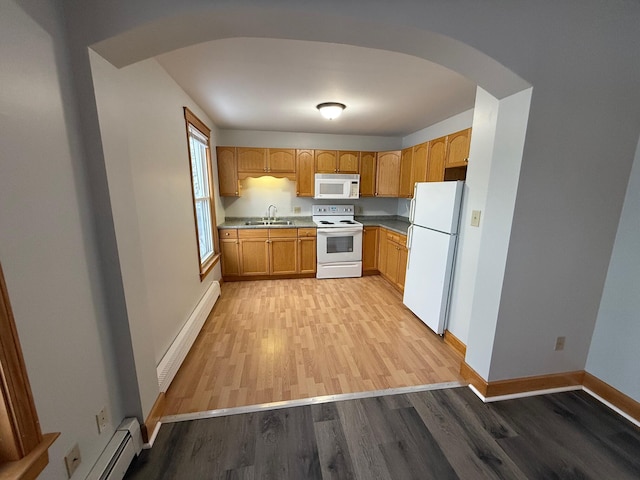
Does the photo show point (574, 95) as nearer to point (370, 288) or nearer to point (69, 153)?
point (69, 153)

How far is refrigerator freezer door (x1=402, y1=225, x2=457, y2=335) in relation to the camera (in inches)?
94.4

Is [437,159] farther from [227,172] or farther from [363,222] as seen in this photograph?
[227,172]

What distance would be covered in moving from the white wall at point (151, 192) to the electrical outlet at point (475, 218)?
230 cm

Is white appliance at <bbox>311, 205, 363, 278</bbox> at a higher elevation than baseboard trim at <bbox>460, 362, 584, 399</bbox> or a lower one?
higher

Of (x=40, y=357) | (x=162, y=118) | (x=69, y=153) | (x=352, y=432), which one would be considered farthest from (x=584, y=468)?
(x=162, y=118)

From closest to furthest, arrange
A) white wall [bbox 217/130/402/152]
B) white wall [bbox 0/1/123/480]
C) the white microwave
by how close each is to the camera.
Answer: white wall [bbox 0/1/123/480]
white wall [bbox 217/130/402/152]
the white microwave

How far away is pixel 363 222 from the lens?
14.8ft

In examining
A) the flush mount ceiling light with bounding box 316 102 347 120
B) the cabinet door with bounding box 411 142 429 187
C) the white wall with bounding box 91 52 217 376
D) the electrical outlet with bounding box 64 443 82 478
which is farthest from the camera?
the cabinet door with bounding box 411 142 429 187

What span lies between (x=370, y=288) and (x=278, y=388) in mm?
2275

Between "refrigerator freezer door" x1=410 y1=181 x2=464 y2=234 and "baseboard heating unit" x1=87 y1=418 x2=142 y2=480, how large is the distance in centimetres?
259

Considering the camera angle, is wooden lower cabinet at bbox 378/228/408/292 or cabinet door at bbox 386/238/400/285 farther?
cabinet door at bbox 386/238/400/285

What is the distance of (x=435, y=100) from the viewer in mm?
2674

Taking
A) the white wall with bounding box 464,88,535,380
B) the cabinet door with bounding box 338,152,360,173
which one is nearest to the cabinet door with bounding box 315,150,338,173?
the cabinet door with bounding box 338,152,360,173

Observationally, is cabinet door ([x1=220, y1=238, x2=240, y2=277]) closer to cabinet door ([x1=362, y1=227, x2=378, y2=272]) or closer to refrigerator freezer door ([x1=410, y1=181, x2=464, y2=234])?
cabinet door ([x1=362, y1=227, x2=378, y2=272])
